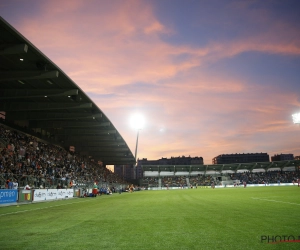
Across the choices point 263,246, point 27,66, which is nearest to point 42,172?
point 27,66

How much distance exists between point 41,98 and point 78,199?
12.0 metres

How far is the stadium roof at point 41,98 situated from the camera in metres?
17.5

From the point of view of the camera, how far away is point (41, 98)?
2764 cm

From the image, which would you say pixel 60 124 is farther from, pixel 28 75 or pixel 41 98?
pixel 28 75

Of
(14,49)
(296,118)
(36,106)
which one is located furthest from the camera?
(296,118)

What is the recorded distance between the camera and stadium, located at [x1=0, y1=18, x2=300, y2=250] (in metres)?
5.95

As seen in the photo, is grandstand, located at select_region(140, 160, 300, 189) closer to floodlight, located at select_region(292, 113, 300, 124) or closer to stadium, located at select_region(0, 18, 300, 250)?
stadium, located at select_region(0, 18, 300, 250)

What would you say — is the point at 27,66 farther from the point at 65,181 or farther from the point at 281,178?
the point at 281,178

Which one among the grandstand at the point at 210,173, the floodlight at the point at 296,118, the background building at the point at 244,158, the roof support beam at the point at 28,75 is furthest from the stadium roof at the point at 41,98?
the background building at the point at 244,158

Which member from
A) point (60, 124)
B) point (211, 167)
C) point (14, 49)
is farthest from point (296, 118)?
point (211, 167)

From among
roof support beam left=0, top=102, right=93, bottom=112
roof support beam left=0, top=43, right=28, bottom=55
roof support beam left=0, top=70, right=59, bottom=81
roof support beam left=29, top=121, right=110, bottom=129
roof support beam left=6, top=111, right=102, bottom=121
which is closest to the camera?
roof support beam left=0, top=43, right=28, bottom=55

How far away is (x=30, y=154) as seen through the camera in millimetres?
30031

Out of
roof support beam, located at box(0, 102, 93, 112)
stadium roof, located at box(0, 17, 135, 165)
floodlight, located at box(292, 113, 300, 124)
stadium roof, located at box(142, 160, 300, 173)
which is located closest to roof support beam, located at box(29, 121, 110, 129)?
stadium roof, located at box(0, 17, 135, 165)

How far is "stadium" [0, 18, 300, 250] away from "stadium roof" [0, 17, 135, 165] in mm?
87
